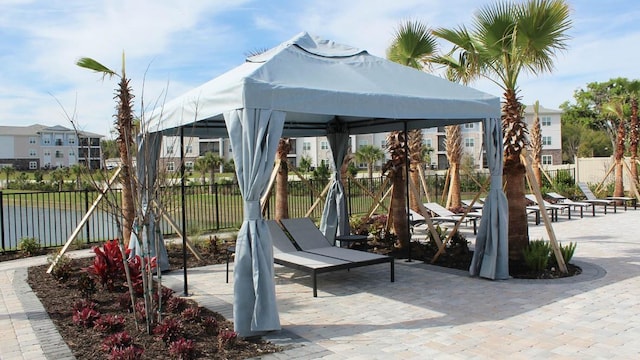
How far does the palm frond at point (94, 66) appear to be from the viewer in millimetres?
9508

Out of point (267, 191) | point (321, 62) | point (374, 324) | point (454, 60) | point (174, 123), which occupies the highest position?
point (454, 60)

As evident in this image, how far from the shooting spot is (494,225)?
7828 millimetres

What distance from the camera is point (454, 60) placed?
1038 cm

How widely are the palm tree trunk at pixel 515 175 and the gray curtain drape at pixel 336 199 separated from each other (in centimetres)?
333

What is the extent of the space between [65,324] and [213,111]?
119 inches

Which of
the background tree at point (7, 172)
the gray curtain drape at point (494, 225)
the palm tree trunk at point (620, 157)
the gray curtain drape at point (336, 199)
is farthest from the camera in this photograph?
the background tree at point (7, 172)

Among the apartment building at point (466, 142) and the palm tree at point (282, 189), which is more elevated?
the apartment building at point (466, 142)

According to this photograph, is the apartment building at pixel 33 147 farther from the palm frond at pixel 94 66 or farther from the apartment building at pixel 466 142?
the palm frond at pixel 94 66

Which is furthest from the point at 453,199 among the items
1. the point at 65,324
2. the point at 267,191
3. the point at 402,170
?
the point at 65,324

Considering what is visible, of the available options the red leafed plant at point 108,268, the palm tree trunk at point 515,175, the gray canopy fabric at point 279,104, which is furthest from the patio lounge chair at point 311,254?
the red leafed plant at point 108,268

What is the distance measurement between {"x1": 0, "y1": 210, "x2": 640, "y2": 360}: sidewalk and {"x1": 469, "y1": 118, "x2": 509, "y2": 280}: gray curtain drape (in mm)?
216

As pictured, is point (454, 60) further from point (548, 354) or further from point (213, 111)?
point (548, 354)

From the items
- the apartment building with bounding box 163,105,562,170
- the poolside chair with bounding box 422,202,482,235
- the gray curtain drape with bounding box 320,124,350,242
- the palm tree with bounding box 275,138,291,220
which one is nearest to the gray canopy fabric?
the gray curtain drape with bounding box 320,124,350,242

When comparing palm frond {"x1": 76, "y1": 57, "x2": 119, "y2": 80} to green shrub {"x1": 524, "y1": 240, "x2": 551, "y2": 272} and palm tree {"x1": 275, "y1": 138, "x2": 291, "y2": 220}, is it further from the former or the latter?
green shrub {"x1": 524, "y1": 240, "x2": 551, "y2": 272}
